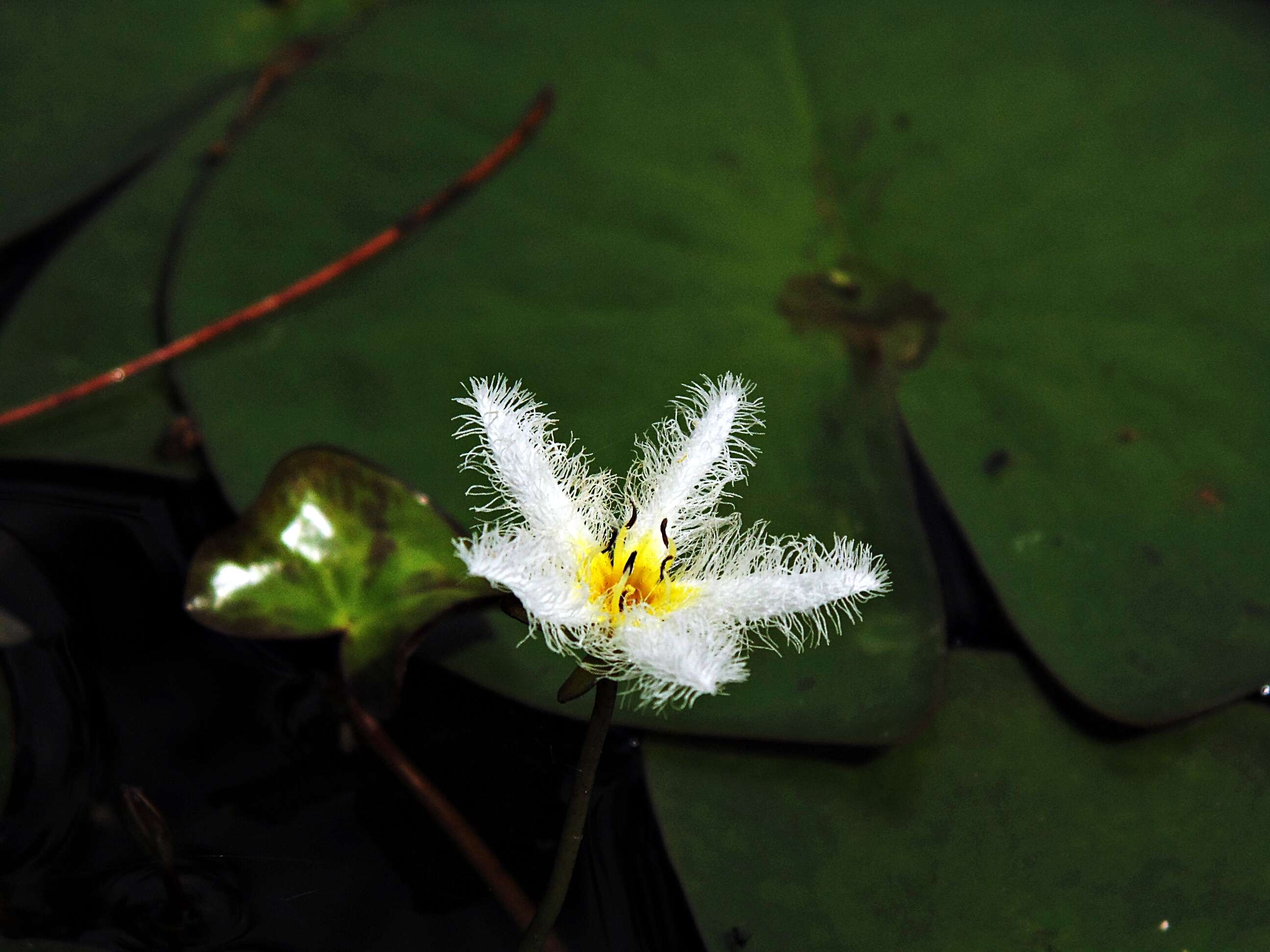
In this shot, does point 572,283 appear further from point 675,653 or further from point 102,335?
point 675,653

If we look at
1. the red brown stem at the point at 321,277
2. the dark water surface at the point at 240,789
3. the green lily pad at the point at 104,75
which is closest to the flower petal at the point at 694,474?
the dark water surface at the point at 240,789

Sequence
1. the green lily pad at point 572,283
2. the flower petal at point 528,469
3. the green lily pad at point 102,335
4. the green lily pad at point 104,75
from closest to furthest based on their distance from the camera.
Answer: the flower petal at point 528,469 → the green lily pad at point 572,283 → the green lily pad at point 102,335 → the green lily pad at point 104,75

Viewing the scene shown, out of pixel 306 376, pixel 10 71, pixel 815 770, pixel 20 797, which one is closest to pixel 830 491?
pixel 815 770

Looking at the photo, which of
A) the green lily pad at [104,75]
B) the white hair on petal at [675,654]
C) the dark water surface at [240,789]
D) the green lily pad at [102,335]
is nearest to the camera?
the white hair on petal at [675,654]

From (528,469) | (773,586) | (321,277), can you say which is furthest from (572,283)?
(773,586)

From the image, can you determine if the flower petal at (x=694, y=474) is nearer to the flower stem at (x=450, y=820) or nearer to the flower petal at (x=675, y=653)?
the flower petal at (x=675, y=653)

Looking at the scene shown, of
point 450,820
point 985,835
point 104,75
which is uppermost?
point 104,75
